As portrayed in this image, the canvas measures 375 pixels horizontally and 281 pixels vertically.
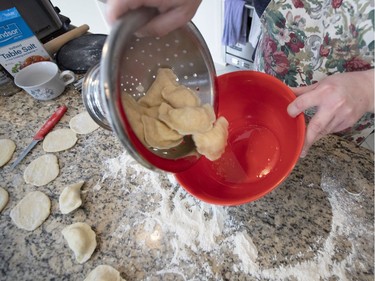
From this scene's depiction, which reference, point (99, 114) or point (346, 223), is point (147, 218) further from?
point (346, 223)

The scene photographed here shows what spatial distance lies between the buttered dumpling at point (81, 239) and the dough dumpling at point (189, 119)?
323 millimetres

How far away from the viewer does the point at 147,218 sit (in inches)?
23.0

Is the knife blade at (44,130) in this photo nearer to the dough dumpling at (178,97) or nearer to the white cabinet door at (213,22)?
the dough dumpling at (178,97)

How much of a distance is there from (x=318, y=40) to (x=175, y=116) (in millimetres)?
444

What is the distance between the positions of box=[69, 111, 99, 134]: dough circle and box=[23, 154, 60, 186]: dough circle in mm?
105

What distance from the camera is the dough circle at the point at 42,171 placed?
67cm

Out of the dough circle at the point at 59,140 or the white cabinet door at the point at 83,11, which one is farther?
the white cabinet door at the point at 83,11

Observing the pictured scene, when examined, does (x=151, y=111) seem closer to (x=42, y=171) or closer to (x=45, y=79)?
(x=42, y=171)

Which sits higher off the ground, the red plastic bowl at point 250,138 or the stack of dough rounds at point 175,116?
the stack of dough rounds at point 175,116

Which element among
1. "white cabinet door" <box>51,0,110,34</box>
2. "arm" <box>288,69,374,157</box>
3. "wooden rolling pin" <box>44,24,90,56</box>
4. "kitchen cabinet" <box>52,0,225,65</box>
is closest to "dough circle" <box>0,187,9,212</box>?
"wooden rolling pin" <box>44,24,90,56</box>

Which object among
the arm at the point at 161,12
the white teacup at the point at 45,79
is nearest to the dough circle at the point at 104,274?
the arm at the point at 161,12

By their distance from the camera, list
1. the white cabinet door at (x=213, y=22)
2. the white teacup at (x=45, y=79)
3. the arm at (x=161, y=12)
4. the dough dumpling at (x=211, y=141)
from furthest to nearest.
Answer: the white cabinet door at (x=213, y=22) < the white teacup at (x=45, y=79) < the dough dumpling at (x=211, y=141) < the arm at (x=161, y=12)

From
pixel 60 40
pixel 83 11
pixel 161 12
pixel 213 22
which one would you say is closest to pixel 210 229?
pixel 161 12

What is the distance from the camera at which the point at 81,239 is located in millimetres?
546
